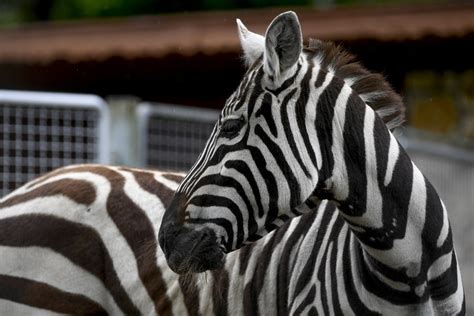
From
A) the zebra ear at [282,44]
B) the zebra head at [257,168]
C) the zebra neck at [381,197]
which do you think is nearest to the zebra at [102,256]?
the zebra neck at [381,197]

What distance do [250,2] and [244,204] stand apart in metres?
19.4

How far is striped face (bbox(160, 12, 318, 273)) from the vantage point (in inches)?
173

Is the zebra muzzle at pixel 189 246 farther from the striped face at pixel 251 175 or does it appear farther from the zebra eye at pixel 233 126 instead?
the zebra eye at pixel 233 126

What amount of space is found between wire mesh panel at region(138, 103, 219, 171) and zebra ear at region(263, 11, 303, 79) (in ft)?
12.9

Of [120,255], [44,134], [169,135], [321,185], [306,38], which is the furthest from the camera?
[306,38]

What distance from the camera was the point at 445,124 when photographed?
1245cm

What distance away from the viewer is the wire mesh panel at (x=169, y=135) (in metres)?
8.34

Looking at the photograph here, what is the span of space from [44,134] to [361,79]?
3.84 meters

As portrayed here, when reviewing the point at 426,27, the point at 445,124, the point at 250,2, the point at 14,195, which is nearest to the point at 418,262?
the point at 14,195

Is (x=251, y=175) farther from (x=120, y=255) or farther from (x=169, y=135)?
(x=169, y=135)

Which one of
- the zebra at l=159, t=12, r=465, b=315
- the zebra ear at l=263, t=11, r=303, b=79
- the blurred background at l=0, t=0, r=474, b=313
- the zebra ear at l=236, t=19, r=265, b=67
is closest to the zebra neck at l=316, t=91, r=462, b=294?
the zebra at l=159, t=12, r=465, b=315

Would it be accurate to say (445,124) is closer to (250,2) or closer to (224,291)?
(224,291)

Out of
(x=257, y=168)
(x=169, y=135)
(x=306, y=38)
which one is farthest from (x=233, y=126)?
(x=306, y=38)

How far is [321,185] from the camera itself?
4.48 m
